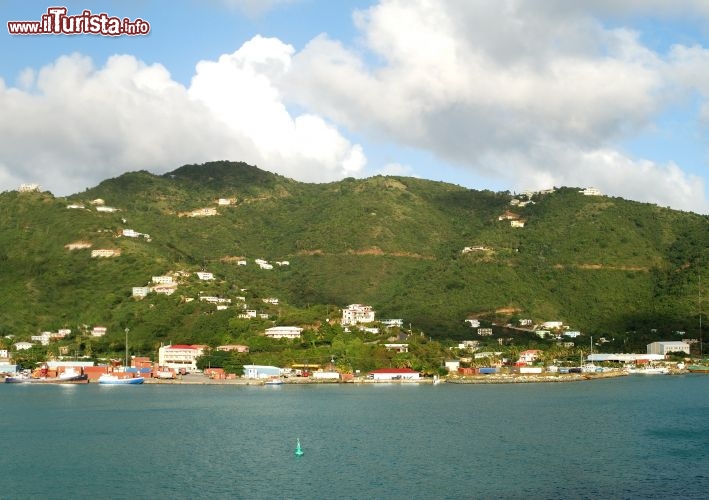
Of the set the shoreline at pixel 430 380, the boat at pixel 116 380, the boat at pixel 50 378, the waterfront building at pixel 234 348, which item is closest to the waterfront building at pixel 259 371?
the shoreline at pixel 430 380

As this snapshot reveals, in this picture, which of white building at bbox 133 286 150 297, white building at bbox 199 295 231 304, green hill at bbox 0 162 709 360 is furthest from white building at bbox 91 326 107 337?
white building at bbox 199 295 231 304

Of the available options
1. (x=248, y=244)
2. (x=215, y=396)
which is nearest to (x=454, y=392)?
(x=215, y=396)

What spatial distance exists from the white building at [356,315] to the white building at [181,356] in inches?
706

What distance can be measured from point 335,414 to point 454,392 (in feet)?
68.4

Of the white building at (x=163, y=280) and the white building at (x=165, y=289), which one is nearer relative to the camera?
the white building at (x=165, y=289)

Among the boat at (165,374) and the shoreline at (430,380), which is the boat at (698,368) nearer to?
the shoreline at (430,380)

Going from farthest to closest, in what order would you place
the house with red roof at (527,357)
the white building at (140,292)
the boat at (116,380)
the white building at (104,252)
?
the white building at (104,252) < the white building at (140,292) < the house with red roof at (527,357) < the boat at (116,380)

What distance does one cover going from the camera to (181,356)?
3770 inches

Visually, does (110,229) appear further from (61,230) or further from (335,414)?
(335,414)

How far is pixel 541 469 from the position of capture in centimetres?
3925

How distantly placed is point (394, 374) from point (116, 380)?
89.3ft

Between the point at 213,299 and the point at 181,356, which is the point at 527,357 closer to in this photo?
the point at 213,299

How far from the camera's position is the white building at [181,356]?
95188mm

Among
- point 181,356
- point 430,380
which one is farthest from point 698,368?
point 181,356
